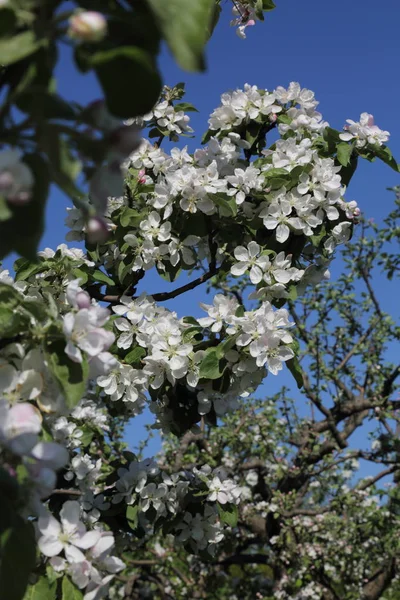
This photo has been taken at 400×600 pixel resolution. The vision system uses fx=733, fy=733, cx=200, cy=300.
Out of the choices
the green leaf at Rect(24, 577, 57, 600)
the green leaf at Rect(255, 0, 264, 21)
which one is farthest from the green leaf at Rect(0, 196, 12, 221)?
the green leaf at Rect(255, 0, 264, 21)

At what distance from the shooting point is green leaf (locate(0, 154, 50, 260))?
87 cm

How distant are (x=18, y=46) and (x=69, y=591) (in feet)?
3.92

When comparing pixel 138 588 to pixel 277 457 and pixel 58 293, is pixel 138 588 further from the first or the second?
pixel 58 293

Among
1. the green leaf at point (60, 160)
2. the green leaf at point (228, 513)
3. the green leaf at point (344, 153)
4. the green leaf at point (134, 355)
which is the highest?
the green leaf at point (344, 153)

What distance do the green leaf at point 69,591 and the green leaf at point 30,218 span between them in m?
0.97

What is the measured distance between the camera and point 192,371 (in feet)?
8.47

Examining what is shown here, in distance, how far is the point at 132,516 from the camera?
2881mm

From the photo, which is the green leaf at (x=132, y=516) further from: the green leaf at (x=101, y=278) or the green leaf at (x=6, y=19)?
the green leaf at (x=6, y=19)

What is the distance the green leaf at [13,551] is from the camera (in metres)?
0.98

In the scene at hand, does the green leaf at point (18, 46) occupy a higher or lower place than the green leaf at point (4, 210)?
higher

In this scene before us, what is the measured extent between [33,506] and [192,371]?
145 cm

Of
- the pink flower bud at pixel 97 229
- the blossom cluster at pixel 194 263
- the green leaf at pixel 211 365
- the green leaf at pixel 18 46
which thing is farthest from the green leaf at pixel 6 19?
the green leaf at pixel 211 365

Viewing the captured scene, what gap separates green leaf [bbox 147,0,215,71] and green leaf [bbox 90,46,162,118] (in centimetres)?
4

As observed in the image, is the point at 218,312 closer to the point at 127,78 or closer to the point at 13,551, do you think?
the point at 13,551
